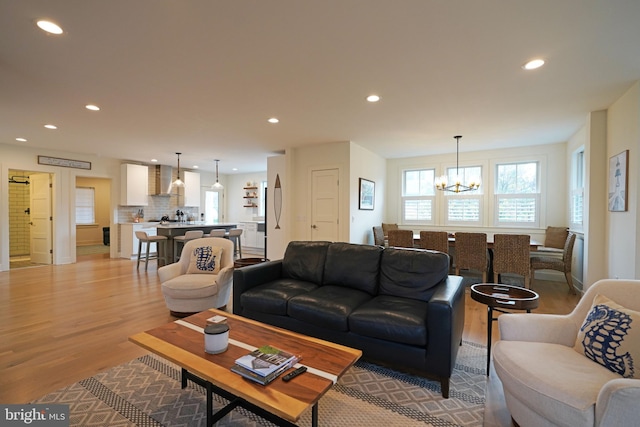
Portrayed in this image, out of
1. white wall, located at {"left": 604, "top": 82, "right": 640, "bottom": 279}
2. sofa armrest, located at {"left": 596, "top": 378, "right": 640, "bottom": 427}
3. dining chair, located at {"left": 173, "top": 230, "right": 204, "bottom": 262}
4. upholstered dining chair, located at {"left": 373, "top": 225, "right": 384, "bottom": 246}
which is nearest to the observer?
sofa armrest, located at {"left": 596, "top": 378, "right": 640, "bottom": 427}

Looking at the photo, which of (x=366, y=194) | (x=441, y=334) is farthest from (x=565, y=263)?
(x=441, y=334)

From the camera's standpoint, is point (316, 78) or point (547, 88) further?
point (547, 88)

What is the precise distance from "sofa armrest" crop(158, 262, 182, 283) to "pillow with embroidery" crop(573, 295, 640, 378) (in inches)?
148

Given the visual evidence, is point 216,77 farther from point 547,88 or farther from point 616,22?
point 547,88

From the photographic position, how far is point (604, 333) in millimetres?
1551

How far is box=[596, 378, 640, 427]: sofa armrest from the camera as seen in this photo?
3.79 feet

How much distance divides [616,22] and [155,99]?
167 inches

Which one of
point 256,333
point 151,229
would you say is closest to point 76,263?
point 151,229

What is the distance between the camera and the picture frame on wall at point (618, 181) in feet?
10.6

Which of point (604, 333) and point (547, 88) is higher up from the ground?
point (547, 88)

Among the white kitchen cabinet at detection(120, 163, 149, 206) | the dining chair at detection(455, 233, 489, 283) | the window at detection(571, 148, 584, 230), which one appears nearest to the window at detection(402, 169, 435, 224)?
the dining chair at detection(455, 233, 489, 283)

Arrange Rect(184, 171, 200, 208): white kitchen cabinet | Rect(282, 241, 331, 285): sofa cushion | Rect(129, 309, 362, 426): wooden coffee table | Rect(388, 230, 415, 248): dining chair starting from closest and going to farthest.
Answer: Rect(129, 309, 362, 426): wooden coffee table < Rect(282, 241, 331, 285): sofa cushion < Rect(388, 230, 415, 248): dining chair < Rect(184, 171, 200, 208): white kitchen cabinet

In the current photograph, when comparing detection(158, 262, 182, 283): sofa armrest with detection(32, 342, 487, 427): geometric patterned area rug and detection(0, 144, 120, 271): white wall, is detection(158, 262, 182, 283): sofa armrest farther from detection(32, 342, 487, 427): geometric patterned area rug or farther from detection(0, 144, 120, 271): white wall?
detection(0, 144, 120, 271): white wall

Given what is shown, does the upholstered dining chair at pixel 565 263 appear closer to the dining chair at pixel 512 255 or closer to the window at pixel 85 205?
the dining chair at pixel 512 255
